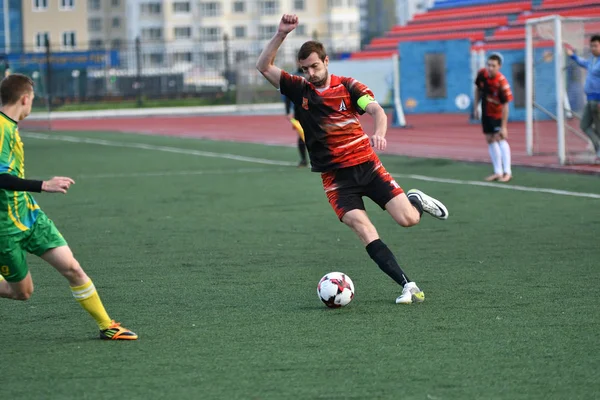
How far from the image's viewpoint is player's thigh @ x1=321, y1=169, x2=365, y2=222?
8430 millimetres

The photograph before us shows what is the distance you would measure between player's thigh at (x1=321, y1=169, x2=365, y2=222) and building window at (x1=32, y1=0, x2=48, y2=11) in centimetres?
9565

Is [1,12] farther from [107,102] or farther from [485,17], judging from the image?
[485,17]

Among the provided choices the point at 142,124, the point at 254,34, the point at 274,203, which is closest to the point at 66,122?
the point at 142,124

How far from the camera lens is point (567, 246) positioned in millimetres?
10852

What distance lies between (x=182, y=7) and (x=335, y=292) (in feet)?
333

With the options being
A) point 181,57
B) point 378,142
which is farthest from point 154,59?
point 378,142

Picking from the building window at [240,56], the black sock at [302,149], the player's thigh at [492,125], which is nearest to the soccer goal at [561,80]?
the player's thigh at [492,125]

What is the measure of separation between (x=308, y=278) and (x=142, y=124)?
108 ft

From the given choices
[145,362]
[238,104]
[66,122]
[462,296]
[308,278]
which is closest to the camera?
[145,362]

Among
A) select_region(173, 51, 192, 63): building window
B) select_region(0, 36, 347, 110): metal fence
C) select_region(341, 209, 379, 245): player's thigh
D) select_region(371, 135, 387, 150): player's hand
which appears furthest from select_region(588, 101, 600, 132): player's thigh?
select_region(173, 51, 192, 63): building window

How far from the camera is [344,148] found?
8.45m

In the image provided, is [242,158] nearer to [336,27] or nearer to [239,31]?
[336,27]

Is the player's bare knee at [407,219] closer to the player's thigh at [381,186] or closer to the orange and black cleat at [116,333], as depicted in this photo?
the player's thigh at [381,186]

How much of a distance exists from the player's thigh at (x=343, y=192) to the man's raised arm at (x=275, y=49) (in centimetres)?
81
